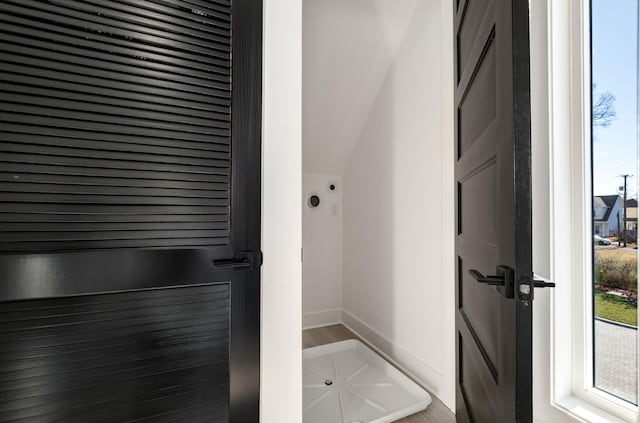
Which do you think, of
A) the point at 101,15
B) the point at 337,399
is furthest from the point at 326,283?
the point at 101,15

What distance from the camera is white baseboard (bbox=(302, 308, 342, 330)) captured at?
266 centimetres

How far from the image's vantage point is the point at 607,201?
102 cm

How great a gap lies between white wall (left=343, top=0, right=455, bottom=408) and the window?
0.59 metres

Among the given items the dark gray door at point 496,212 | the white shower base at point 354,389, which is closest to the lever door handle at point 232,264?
the dark gray door at point 496,212

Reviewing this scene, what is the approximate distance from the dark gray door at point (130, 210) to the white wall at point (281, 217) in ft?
0.16

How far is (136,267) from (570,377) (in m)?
1.68

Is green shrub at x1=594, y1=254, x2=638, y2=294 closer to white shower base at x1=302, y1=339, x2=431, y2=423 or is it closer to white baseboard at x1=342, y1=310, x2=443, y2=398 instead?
white baseboard at x1=342, y1=310, x2=443, y2=398

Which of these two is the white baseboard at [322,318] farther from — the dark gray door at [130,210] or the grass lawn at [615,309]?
the grass lawn at [615,309]

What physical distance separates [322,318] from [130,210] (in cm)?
220

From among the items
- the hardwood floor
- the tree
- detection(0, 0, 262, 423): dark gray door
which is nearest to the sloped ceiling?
detection(0, 0, 262, 423): dark gray door

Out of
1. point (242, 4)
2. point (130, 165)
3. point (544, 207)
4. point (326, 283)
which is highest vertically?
point (242, 4)

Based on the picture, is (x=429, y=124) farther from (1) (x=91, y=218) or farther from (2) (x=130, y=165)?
(1) (x=91, y=218)

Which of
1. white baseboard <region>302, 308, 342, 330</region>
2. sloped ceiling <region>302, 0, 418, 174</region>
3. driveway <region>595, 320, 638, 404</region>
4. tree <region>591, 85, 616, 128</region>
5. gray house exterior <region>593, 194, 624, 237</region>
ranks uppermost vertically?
sloped ceiling <region>302, 0, 418, 174</region>

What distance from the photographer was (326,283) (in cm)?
278
